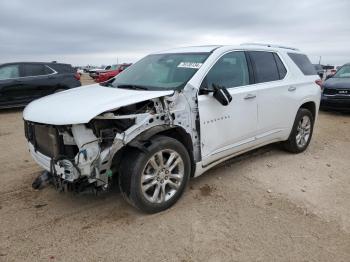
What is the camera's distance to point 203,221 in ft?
11.0

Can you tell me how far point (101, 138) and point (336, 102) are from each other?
27.8 feet

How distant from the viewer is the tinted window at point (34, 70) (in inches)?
407

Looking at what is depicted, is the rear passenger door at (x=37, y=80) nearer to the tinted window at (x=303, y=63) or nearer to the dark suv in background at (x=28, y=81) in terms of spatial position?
the dark suv in background at (x=28, y=81)

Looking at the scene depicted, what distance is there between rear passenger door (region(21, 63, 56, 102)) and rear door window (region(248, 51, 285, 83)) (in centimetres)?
788

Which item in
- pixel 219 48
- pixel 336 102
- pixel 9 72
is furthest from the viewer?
pixel 9 72

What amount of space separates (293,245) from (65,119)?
2352mm

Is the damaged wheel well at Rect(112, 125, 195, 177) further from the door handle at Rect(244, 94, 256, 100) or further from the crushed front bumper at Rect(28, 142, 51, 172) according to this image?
the door handle at Rect(244, 94, 256, 100)

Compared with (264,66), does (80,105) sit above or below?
below

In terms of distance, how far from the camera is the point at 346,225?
3256 mm

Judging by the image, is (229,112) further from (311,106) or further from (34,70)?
(34,70)

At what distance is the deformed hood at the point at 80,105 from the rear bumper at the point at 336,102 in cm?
767

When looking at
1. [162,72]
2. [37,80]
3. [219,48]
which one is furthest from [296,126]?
[37,80]

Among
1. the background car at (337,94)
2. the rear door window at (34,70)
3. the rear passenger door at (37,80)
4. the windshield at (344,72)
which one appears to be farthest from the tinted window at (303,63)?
the rear door window at (34,70)

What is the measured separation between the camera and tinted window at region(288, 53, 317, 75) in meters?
5.37
